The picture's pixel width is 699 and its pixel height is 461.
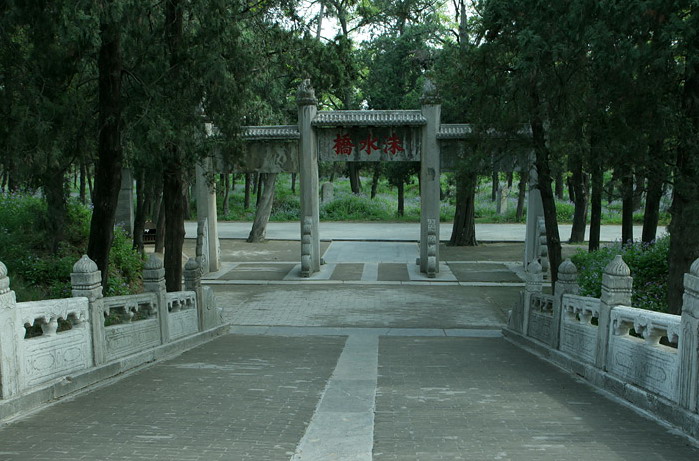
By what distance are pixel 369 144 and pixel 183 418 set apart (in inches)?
562

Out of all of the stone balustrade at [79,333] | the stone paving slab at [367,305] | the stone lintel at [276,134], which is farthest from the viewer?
the stone lintel at [276,134]

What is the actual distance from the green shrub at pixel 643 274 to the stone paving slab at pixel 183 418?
5.95 m

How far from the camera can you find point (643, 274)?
468 inches

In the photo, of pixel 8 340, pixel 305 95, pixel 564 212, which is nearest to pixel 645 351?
pixel 8 340

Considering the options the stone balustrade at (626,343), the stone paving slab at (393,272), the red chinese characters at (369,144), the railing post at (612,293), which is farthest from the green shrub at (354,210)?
the railing post at (612,293)

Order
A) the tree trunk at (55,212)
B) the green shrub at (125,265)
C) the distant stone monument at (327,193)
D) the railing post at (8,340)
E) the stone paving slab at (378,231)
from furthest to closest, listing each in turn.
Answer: the distant stone monument at (327,193) < the stone paving slab at (378,231) < the green shrub at (125,265) < the tree trunk at (55,212) < the railing post at (8,340)

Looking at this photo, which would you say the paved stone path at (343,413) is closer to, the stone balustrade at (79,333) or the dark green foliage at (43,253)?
the stone balustrade at (79,333)

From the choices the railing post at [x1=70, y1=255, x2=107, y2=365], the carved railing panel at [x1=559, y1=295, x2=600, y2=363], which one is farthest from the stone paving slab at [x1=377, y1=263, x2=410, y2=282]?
the railing post at [x1=70, y1=255, x2=107, y2=365]

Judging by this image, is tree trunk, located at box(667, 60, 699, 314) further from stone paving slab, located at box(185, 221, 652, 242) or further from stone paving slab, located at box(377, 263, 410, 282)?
stone paving slab, located at box(185, 221, 652, 242)

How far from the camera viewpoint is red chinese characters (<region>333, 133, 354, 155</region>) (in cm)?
1852

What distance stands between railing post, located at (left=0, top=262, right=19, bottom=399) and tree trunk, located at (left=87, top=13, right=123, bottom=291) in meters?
4.65

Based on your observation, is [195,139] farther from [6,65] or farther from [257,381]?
[257,381]

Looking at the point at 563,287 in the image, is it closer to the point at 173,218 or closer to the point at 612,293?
the point at 612,293

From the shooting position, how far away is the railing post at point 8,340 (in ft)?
16.4
